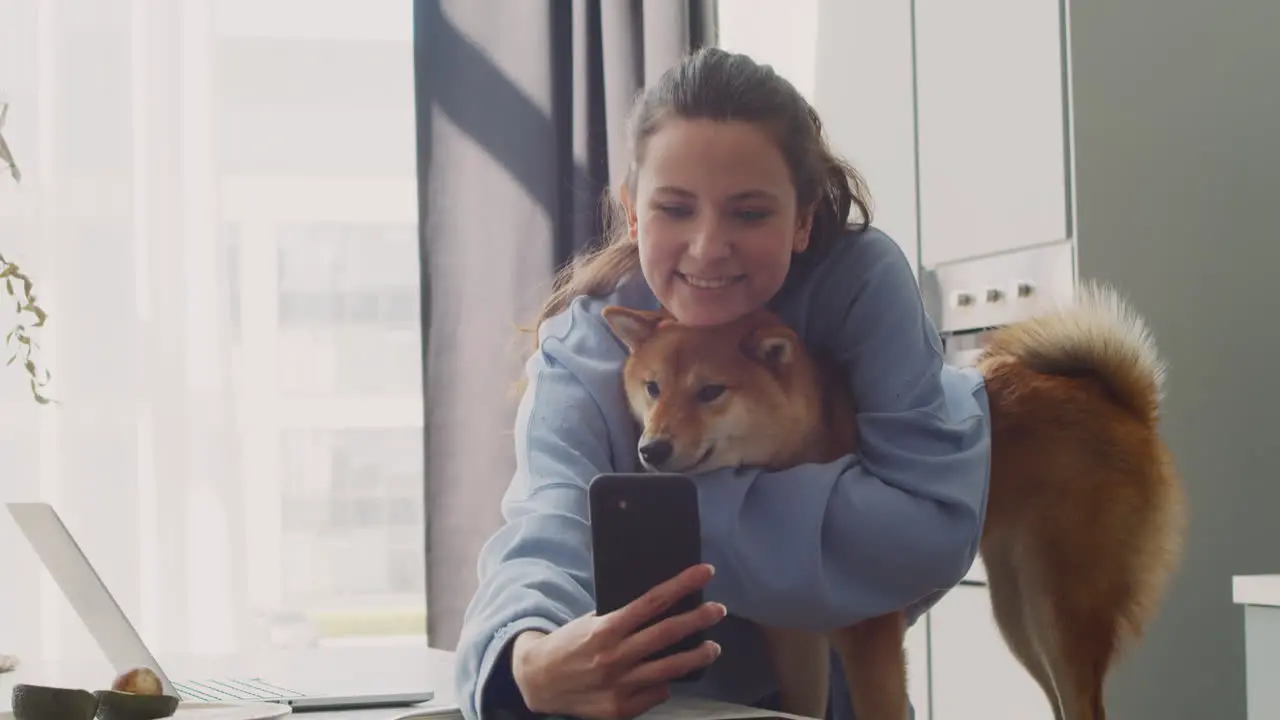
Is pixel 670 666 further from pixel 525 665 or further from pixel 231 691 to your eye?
pixel 231 691

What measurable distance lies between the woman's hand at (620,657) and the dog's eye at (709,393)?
20cm

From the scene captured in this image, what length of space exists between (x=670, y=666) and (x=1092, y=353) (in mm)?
599

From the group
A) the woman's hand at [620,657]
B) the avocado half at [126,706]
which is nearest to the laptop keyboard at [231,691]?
the avocado half at [126,706]

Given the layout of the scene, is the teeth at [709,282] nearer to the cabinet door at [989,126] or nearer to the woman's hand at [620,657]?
the woman's hand at [620,657]

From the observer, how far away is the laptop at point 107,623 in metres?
1.02

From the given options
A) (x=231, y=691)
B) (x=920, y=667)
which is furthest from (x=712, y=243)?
(x=920, y=667)

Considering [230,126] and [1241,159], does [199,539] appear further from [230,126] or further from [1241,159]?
[1241,159]

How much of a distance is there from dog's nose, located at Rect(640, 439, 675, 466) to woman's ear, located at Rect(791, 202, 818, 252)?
18cm

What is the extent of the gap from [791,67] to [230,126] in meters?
1.07

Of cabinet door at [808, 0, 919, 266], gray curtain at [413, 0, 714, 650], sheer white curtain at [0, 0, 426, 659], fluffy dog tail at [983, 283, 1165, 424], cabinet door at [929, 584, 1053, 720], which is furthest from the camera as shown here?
gray curtain at [413, 0, 714, 650]

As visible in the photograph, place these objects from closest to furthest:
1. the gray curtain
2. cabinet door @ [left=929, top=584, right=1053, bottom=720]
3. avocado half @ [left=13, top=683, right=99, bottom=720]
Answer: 1. avocado half @ [left=13, top=683, right=99, bottom=720]
2. cabinet door @ [left=929, top=584, right=1053, bottom=720]
3. the gray curtain

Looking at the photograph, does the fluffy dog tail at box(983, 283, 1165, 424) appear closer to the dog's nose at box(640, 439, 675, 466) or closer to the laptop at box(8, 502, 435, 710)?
the dog's nose at box(640, 439, 675, 466)

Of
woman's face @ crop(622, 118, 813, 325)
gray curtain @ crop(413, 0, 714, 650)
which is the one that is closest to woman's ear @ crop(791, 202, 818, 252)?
A: woman's face @ crop(622, 118, 813, 325)

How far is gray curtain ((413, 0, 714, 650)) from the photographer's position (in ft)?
8.02
